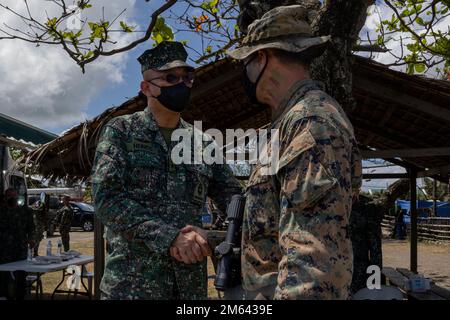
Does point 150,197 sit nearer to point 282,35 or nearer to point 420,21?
point 282,35

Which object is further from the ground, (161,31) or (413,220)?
(161,31)

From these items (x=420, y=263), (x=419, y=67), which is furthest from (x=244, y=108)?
(x=420, y=263)

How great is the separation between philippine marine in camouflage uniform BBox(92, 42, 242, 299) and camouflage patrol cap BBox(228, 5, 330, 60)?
3.06ft

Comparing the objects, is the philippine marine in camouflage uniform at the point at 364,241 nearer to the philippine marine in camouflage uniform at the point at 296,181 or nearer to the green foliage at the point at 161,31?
the green foliage at the point at 161,31

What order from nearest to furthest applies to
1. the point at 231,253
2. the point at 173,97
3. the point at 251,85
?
the point at 231,253, the point at 251,85, the point at 173,97

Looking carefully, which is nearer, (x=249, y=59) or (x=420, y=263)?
(x=249, y=59)

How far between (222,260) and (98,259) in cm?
524

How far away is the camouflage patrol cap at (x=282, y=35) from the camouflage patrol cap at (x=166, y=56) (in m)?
0.96

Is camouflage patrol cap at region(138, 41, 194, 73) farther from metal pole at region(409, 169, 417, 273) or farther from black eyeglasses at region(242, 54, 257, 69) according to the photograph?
metal pole at region(409, 169, 417, 273)

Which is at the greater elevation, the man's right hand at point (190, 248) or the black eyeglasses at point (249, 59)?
the black eyeglasses at point (249, 59)

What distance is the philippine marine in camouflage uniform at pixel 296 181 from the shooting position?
4.66 ft

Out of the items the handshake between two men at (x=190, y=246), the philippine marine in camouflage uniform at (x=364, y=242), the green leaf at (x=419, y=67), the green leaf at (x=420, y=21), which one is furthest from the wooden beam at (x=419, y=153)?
the handshake between two men at (x=190, y=246)

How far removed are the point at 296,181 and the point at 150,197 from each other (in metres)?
1.29

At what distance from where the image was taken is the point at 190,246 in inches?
89.5
